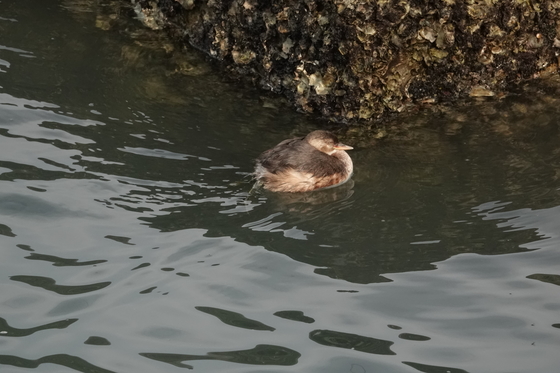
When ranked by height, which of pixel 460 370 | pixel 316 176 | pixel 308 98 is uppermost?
pixel 308 98

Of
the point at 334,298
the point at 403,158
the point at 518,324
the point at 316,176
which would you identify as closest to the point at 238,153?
the point at 316,176

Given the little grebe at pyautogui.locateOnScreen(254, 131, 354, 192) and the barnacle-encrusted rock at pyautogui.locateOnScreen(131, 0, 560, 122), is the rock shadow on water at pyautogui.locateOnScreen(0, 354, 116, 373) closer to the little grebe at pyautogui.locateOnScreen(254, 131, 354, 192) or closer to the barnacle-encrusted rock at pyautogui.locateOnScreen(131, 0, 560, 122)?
the little grebe at pyautogui.locateOnScreen(254, 131, 354, 192)

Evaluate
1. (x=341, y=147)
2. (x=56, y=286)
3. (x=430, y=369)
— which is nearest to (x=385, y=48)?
(x=341, y=147)

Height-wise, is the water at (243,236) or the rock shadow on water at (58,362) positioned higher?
the water at (243,236)

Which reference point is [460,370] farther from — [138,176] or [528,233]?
[138,176]

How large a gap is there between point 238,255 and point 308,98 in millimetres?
2757

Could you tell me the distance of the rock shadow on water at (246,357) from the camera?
466cm

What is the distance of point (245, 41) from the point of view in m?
8.56

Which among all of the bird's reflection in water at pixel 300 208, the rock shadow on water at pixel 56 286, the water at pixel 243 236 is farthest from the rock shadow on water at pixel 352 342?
the rock shadow on water at pixel 56 286

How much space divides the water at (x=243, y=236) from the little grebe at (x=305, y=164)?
146 millimetres

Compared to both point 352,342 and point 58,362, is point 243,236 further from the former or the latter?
point 58,362

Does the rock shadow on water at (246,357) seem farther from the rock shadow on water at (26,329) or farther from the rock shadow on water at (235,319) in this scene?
the rock shadow on water at (26,329)

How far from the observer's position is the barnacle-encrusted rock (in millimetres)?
7480

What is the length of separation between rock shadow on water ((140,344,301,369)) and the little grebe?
2.30 m
